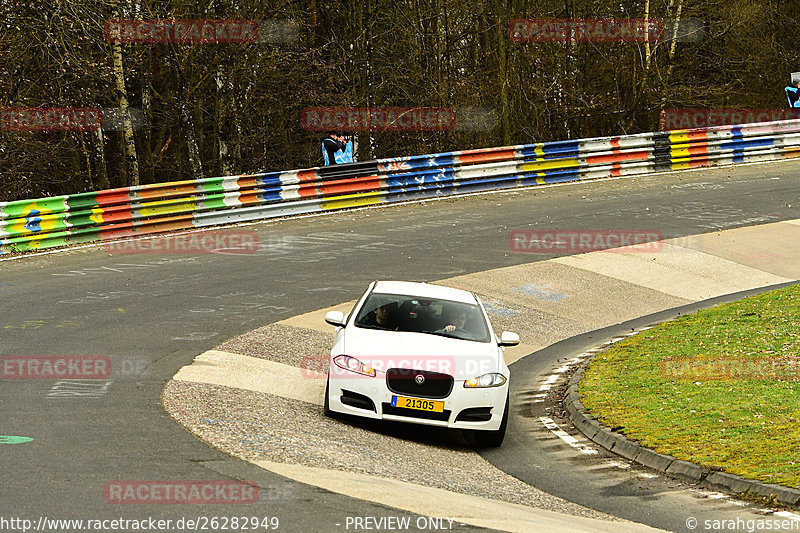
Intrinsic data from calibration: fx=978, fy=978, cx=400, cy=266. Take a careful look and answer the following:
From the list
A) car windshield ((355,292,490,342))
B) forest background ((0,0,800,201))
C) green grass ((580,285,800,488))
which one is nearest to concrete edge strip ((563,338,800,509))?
green grass ((580,285,800,488))

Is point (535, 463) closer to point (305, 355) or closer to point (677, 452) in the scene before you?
point (677, 452)

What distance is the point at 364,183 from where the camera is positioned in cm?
2428

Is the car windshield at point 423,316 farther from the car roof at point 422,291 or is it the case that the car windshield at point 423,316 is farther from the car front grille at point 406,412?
the car front grille at point 406,412

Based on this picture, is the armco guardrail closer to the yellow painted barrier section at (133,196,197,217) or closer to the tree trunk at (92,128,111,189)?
the yellow painted barrier section at (133,196,197,217)

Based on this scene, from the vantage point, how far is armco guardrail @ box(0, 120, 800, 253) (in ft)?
65.3

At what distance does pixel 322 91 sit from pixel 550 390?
20302mm

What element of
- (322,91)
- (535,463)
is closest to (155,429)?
(535,463)

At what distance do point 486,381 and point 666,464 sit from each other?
79.9 inches

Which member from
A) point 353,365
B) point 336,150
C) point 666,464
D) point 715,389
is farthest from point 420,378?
point 336,150

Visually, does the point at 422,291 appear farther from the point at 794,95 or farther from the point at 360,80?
the point at 794,95

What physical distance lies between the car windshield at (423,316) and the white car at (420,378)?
3cm

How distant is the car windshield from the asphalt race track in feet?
5.04

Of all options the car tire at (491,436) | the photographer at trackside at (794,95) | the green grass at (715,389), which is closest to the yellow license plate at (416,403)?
the car tire at (491,436)

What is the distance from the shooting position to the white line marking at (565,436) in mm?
10547
